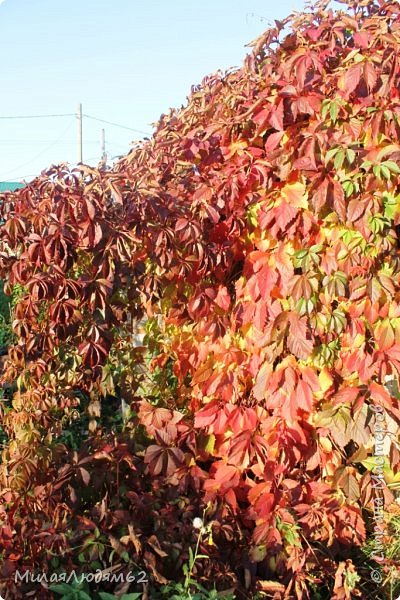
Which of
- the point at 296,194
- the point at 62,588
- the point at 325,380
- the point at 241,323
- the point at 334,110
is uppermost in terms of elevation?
the point at 334,110

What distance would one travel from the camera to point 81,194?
169 centimetres

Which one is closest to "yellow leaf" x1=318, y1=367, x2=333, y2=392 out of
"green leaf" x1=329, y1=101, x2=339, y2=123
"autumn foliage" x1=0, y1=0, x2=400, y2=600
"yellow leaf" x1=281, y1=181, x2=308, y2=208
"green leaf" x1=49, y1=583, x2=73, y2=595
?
"autumn foliage" x1=0, y1=0, x2=400, y2=600

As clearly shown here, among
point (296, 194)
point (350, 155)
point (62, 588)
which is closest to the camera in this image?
point (62, 588)

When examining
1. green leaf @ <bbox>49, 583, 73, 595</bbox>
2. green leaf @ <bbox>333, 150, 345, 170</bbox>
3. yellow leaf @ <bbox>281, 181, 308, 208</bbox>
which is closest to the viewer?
green leaf @ <bbox>49, 583, 73, 595</bbox>

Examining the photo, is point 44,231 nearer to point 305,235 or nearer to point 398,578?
point 305,235

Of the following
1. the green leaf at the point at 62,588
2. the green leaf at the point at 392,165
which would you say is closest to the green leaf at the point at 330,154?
the green leaf at the point at 392,165

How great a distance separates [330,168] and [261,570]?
128cm

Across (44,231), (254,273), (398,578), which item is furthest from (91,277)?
(398,578)

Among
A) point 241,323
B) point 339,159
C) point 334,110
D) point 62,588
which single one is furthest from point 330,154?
point 62,588

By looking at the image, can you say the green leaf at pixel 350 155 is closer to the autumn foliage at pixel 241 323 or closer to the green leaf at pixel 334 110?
the autumn foliage at pixel 241 323

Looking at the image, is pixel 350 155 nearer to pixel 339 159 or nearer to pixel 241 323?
pixel 339 159

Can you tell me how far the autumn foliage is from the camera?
5.61 ft

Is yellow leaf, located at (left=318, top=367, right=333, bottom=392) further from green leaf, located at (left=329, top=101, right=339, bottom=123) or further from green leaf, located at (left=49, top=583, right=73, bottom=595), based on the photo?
green leaf, located at (left=49, top=583, right=73, bottom=595)

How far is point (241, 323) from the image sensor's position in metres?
2.03
